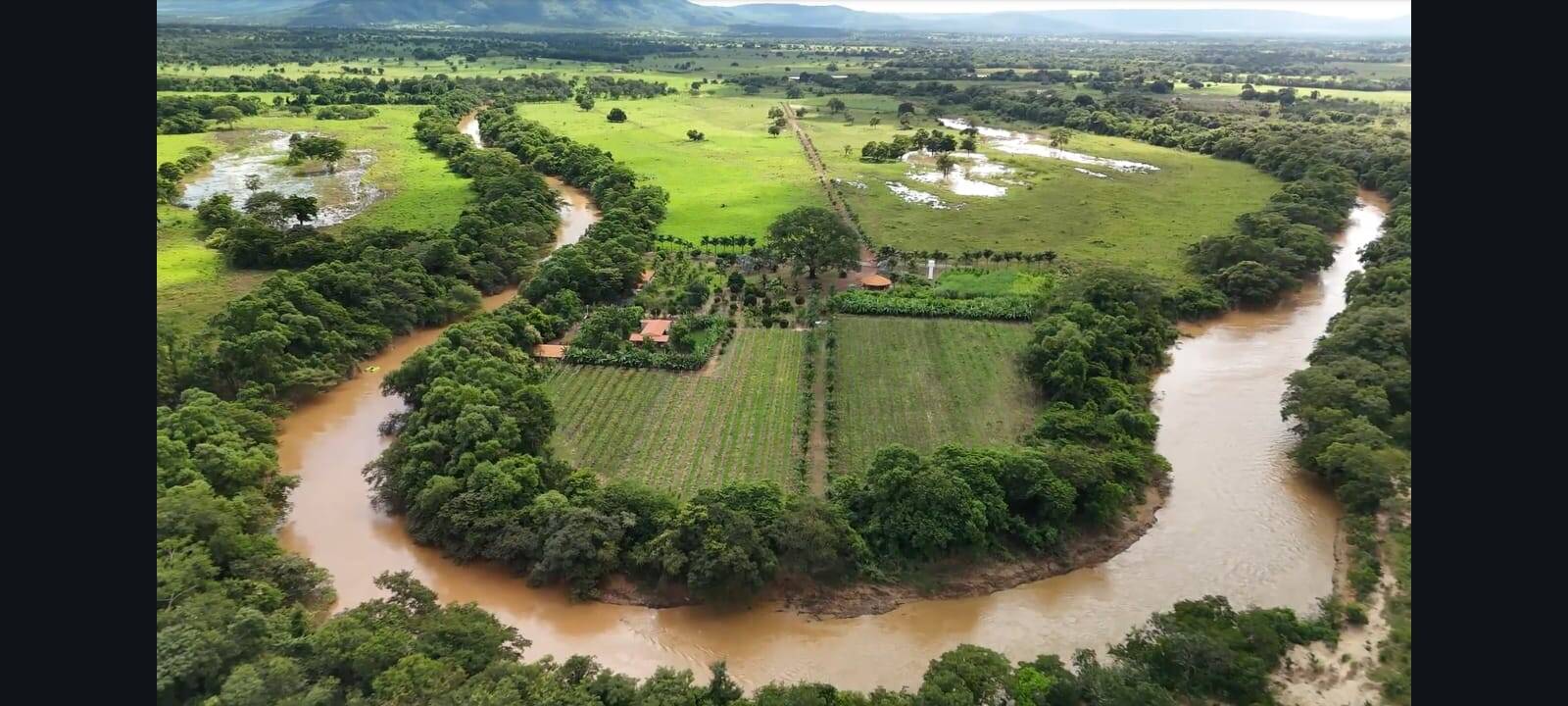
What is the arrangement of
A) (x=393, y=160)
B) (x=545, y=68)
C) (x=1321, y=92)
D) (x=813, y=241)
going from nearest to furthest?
1. (x=813, y=241)
2. (x=393, y=160)
3. (x=1321, y=92)
4. (x=545, y=68)

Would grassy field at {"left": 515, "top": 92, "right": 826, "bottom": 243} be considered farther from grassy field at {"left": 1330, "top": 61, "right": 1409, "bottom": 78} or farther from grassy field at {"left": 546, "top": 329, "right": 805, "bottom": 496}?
grassy field at {"left": 1330, "top": 61, "right": 1409, "bottom": 78}

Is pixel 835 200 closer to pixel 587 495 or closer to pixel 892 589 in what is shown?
pixel 587 495

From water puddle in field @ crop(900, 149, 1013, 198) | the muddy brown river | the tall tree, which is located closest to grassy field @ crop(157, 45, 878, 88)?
water puddle in field @ crop(900, 149, 1013, 198)

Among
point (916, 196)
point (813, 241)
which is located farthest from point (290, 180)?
point (916, 196)

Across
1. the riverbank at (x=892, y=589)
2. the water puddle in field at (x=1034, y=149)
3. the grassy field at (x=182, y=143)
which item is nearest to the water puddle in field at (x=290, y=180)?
the grassy field at (x=182, y=143)

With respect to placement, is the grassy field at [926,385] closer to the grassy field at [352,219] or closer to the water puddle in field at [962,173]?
the water puddle in field at [962,173]

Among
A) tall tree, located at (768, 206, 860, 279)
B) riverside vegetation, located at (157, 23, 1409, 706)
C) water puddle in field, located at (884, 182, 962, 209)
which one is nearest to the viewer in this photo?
riverside vegetation, located at (157, 23, 1409, 706)
